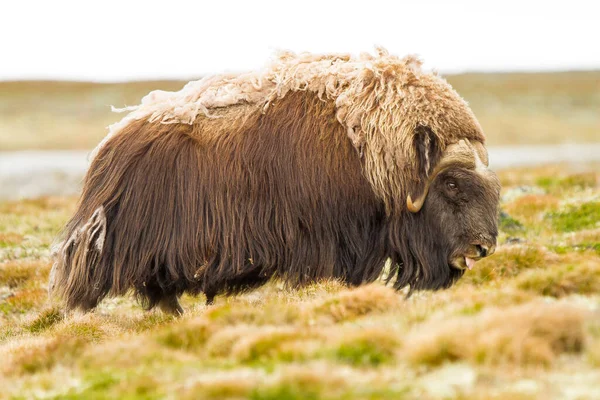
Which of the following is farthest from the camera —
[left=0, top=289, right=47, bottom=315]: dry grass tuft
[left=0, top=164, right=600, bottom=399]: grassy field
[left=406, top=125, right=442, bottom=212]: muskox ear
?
[left=0, top=289, right=47, bottom=315]: dry grass tuft

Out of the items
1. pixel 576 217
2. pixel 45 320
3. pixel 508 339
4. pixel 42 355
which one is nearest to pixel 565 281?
pixel 508 339

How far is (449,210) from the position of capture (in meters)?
6.25

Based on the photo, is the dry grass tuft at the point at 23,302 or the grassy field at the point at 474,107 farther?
the grassy field at the point at 474,107

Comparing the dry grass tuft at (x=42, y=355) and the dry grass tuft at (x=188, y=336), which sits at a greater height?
the dry grass tuft at (x=188, y=336)

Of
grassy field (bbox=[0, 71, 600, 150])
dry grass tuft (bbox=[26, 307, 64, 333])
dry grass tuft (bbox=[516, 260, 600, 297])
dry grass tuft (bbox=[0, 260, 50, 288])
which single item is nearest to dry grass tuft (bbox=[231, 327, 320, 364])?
dry grass tuft (bbox=[516, 260, 600, 297])

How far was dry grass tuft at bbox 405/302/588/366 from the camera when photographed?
11.9ft

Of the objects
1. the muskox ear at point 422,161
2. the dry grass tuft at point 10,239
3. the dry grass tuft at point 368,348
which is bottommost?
the dry grass tuft at point 10,239

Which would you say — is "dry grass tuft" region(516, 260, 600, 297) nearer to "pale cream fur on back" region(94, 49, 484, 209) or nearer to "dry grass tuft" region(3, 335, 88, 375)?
"pale cream fur on back" region(94, 49, 484, 209)

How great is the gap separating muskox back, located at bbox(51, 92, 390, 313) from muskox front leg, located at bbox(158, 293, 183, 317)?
14.3 inches

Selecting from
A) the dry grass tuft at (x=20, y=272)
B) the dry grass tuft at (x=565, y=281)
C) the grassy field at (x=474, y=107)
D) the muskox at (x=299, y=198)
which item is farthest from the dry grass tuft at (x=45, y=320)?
the grassy field at (x=474, y=107)

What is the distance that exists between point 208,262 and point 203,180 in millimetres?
606

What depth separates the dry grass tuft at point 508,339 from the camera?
3633 millimetres

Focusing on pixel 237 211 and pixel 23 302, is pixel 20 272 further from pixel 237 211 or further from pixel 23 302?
pixel 237 211

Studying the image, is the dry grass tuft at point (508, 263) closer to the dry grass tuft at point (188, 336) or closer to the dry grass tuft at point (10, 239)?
the dry grass tuft at point (188, 336)
